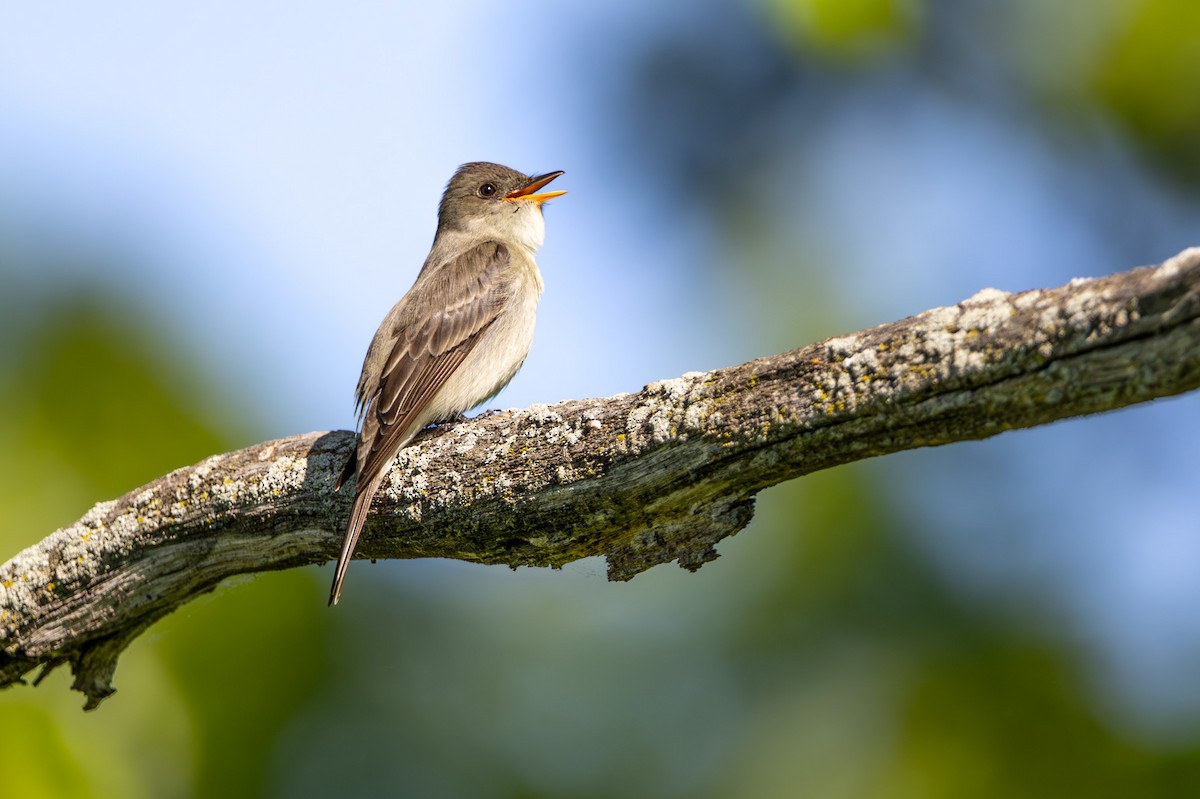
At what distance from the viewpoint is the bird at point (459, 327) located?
621 centimetres

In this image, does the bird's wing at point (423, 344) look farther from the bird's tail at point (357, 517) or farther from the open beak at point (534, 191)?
the open beak at point (534, 191)

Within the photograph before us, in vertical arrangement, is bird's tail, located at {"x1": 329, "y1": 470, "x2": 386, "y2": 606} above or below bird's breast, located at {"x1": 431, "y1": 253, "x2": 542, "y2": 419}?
below

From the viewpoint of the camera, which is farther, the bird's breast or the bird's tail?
the bird's breast

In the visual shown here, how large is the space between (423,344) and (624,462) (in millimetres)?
2775

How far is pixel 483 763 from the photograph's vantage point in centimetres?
759

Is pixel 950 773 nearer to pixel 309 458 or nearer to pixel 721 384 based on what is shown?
pixel 721 384

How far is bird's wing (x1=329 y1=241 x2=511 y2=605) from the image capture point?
5.68 metres

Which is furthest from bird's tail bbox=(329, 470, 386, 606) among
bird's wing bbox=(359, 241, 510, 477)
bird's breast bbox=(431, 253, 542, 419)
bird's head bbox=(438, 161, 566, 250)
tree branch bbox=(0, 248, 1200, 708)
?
bird's head bbox=(438, 161, 566, 250)

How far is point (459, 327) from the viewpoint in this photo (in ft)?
23.5

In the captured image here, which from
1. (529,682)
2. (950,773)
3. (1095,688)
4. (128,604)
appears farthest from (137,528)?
(1095,688)

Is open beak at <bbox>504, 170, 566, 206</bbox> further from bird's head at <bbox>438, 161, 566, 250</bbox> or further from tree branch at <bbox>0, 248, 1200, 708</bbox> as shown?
tree branch at <bbox>0, 248, 1200, 708</bbox>

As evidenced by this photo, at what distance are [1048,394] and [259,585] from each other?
16.9 ft

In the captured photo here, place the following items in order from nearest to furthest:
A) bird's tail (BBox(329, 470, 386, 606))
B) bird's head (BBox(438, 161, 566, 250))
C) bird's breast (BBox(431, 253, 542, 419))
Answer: bird's tail (BBox(329, 470, 386, 606)) < bird's breast (BBox(431, 253, 542, 419)) < bird's head (BBox(438, 161, 566, 250))

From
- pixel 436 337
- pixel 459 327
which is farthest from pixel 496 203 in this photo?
pixel 436 337
